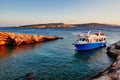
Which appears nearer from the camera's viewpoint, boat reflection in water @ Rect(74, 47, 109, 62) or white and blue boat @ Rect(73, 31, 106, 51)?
boat reflection in water @ Rect(74, 47, 109, 62)

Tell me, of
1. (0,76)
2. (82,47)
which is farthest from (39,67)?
(82,47)

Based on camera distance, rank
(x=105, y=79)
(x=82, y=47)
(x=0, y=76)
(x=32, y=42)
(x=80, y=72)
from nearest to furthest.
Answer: (x=105, y=79) → (x=0, y=76) → (x=80, y=72) → (x=82, y=47) → (x=32, y=42)

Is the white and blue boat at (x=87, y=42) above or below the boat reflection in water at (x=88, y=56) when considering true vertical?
above

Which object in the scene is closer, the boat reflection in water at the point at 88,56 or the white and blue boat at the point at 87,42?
the boat reflection in water at the point at 88,56

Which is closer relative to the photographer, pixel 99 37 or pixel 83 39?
pixel 83 39

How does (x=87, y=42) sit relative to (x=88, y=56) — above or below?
above

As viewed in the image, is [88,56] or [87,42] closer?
[88,56]

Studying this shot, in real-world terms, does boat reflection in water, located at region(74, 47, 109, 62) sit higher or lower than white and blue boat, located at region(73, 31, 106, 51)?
lower

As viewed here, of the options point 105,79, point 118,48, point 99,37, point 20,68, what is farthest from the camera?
point 99,37

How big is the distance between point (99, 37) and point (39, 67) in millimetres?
39111

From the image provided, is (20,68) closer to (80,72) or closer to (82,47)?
(80,72)

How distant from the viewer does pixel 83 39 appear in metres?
65.4

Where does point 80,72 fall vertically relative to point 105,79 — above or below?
below

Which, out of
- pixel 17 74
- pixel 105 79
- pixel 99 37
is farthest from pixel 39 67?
pixel 99 37
